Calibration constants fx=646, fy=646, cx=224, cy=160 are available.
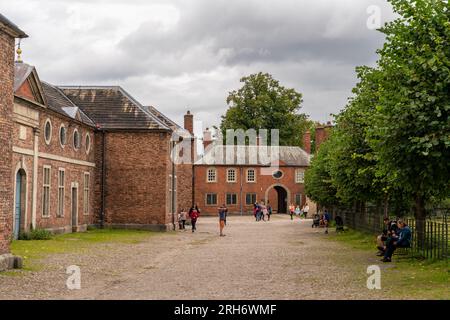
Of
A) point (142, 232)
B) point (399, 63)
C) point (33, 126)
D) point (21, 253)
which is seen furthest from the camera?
point (142, 232)

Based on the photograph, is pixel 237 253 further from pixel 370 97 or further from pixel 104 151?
pixel 104 151

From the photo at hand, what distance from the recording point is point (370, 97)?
2233cm

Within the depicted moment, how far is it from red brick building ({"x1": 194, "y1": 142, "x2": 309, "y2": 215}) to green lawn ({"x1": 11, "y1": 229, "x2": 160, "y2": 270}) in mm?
35727

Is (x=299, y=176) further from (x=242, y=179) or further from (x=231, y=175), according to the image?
(x=231, y=175)

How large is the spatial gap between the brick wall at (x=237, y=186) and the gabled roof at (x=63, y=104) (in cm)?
3410

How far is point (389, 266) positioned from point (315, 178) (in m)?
24.4

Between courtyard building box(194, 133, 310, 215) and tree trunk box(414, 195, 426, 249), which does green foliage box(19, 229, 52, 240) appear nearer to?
tree trunk box(414, 195, 426, 249)

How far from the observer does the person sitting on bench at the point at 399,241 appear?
19266mm

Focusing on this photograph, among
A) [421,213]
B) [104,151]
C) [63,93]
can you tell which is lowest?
[421,213]

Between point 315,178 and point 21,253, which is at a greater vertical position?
point 315,178

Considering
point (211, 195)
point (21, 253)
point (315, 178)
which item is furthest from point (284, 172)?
point (21, 253)

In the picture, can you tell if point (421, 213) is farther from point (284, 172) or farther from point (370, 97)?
point (284, 172)

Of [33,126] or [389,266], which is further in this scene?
[33,126]

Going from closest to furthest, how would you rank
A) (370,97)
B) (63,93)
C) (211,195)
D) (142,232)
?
(370,97) < (142,232) < (63,93) < (211,195)
